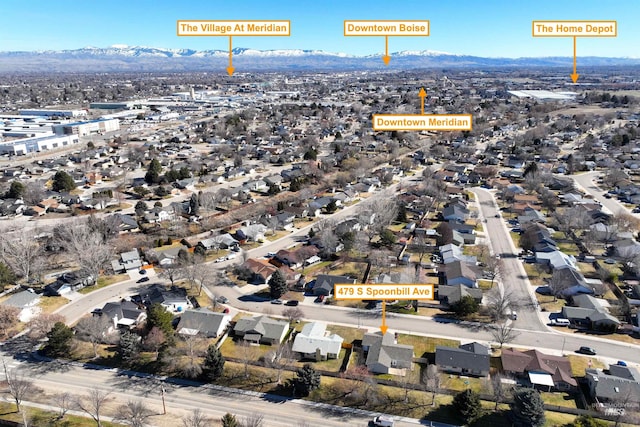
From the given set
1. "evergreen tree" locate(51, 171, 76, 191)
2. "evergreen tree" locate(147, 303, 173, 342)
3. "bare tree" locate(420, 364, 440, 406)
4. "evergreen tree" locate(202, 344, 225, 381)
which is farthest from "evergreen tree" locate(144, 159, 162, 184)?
"bare tree" locate(420, 364, 440, 406)

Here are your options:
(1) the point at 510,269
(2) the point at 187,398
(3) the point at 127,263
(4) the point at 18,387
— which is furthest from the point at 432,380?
(3) the point at 127,263

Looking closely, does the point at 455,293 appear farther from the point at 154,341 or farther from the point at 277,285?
the point at 154,341

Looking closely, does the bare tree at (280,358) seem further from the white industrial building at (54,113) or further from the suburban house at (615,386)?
the white industrial building at (54,113)

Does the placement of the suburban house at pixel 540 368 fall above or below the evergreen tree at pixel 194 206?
below

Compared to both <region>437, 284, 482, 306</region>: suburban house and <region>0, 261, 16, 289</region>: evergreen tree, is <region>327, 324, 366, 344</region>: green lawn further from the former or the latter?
<region>0, 261, 16, 289</region>: evergreen tree

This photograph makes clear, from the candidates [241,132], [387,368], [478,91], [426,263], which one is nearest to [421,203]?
[426,263]

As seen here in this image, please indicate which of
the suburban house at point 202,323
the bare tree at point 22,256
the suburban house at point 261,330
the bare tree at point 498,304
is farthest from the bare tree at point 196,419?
the bare tree at point 22,256
